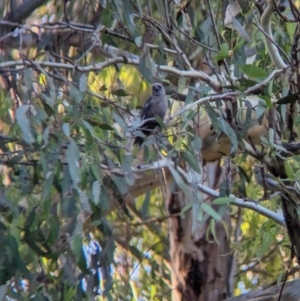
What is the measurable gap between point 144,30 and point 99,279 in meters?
0.96

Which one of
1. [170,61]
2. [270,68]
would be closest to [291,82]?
[270,68]

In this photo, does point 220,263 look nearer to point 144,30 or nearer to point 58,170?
point 144,30

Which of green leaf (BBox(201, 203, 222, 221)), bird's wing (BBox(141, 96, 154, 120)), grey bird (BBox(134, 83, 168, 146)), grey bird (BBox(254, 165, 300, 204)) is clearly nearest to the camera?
green leaf (BBox(201, 203, 222, 221))

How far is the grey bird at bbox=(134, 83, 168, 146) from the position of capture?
2.21 metres

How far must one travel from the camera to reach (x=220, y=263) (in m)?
4.00

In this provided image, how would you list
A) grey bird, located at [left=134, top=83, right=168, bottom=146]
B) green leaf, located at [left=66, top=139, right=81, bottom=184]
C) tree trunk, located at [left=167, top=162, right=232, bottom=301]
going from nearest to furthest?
green leaf, located at [left=66, top=139, right=81, bottom=184], grey bird, located at [left=134, top=83, right=168, bottom=146], tree trunk, located at [left=167, top=162, right=232, bottom=301]

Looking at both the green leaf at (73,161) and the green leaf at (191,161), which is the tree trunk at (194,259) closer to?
the green leaf at (191,161)

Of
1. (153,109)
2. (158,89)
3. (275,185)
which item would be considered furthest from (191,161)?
(158,89)

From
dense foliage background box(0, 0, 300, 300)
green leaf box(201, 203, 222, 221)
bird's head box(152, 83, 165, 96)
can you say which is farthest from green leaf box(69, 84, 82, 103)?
bird's head box(152, 83, 165, 96)

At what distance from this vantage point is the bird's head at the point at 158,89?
Result: 2.76 metres

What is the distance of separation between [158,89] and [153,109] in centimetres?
32

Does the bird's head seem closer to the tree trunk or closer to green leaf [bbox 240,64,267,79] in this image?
green leaf [bbox 240,64,267,79]

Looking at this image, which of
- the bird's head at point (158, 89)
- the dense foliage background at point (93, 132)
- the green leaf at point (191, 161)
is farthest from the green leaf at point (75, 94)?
the bird's head at point (158, 89)

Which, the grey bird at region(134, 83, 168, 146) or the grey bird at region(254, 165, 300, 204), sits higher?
the grey bird at region(134, 83, 168, 146)
